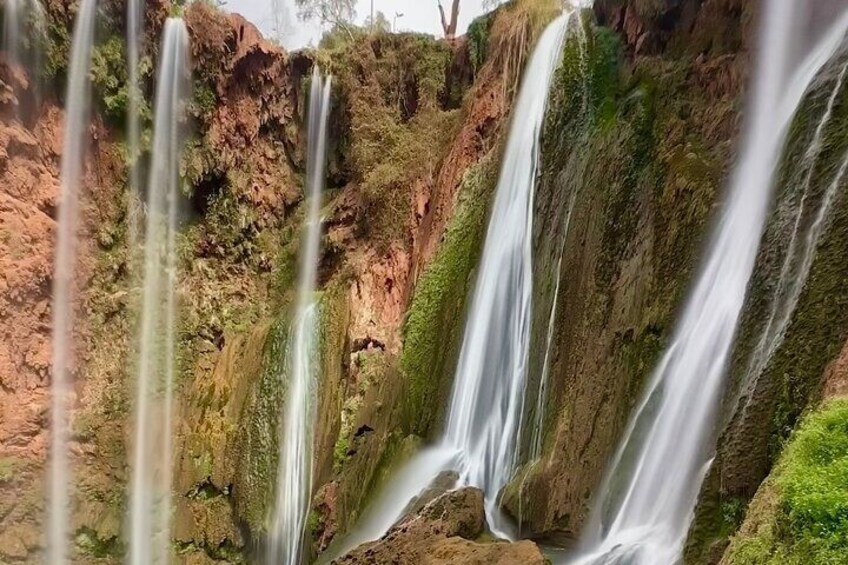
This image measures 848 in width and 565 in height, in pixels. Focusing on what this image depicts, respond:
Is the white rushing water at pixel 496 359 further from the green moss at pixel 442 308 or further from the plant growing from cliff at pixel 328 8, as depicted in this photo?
the plant growing from cliff at pixel 328 8

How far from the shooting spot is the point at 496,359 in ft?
28.6

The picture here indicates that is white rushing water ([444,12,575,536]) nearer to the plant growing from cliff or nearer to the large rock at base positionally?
the large rock at base

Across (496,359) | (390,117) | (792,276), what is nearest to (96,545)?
(496,359)

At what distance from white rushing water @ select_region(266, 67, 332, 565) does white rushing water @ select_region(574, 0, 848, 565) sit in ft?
19.8

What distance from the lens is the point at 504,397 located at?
827 cm

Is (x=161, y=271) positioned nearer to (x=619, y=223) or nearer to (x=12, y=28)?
(x=12, y=28)

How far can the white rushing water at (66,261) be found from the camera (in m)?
11.7

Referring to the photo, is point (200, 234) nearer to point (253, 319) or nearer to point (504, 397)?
point (253, 319)

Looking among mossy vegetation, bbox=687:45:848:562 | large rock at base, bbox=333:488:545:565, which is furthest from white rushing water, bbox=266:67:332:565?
mossy vegetation, bbox=687:45:848:562

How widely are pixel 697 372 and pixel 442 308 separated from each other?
17.3ft

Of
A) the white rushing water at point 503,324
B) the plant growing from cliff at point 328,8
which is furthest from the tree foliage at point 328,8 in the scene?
the white rushing water at point 503,324

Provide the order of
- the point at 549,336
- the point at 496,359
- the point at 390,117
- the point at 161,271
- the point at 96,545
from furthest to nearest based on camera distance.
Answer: the point at 390,117 < the point at 161,271 < the point at 96,545 < the point at 496,359 < the point at 549,336

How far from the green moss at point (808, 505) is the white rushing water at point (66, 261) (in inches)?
455

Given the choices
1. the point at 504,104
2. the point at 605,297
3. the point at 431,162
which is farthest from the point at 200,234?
the point at 605,297
